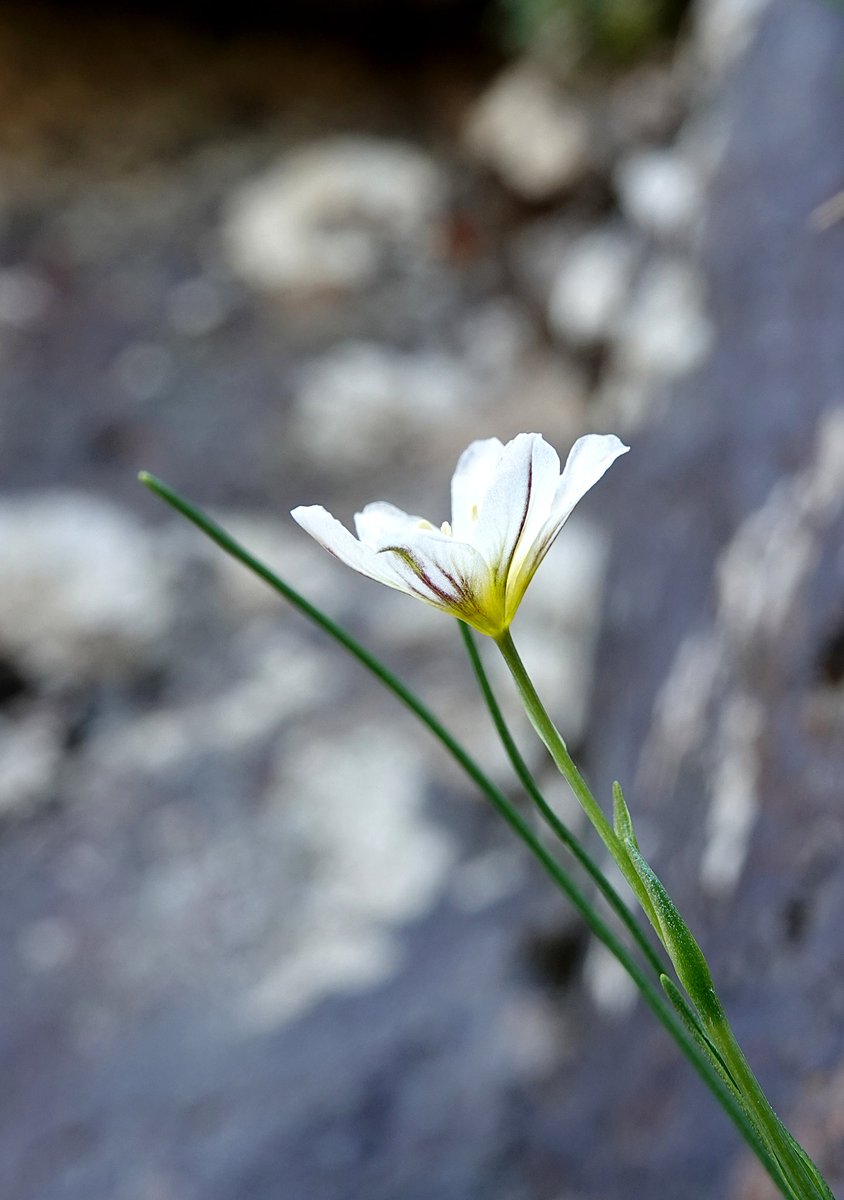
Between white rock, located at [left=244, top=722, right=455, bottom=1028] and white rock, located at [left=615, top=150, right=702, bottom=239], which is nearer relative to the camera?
white rock, located at [left=244, top=722, right=455, bottom=1028]

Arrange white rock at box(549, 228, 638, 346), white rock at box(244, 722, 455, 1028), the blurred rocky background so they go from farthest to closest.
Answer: white rock at box(549, 228, 638, 346) → white rock at box(244, 722, 455, 1028) → the blurred rocky background

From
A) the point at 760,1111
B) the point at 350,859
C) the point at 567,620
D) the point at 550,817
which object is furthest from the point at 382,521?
the point at 567,620

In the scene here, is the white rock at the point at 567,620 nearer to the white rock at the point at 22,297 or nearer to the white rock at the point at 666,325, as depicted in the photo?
the white rock at the point at 666,325

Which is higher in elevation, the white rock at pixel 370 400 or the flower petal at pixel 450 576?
the white rock at pixel 370 400

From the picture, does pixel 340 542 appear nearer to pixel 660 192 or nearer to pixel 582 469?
pixel 582 469

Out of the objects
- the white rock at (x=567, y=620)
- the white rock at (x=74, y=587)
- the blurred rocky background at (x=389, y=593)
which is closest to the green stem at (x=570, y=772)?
the blurred rocky background at (x=389, y=593)

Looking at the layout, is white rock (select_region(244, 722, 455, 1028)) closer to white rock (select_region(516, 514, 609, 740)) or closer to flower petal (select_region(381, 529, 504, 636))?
white rock (select_region(516, 514, 609, 740))

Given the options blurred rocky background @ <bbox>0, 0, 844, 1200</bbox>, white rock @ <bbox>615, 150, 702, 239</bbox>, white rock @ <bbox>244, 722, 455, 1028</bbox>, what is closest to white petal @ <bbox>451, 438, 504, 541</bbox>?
blurred rocky background @ <bbox>0, 0, 844, 1200</bbox>
